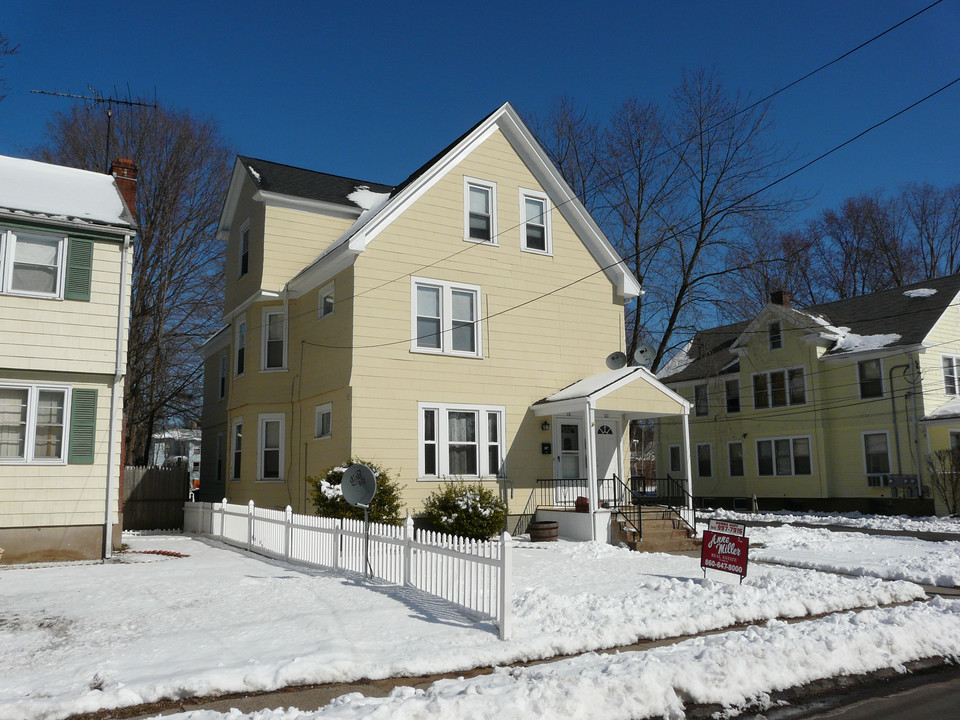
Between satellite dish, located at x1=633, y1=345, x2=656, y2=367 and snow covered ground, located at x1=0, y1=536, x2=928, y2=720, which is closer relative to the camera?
snow covered ground, located at x1=0, y1=536, x2=928, y2=720

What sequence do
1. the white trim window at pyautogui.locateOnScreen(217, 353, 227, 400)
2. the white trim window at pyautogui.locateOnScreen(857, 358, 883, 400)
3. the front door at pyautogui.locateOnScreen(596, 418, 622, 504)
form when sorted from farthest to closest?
the white trim window at pyautogui.locateOnScreen(857, 358, 883, 400) < the white trim window at pyautogui.locateOnScreen(217, 353, 227, 400) < the front door at pyautogui.locateOnScreen(596, 418, 622, 504)

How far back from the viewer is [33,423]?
14734 millimetres

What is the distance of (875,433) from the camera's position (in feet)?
101

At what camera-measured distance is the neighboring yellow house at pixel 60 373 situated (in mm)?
14633

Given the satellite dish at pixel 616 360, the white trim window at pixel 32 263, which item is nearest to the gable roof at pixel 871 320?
the satellite dish at pixel 616 360

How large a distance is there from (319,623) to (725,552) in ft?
20.9

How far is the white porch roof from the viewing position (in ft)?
59.4

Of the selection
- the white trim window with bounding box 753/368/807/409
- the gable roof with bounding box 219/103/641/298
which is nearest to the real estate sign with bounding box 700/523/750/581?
the gable roof with bounding box 219/103/641/298

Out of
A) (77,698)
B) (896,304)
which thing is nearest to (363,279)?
(77,698)

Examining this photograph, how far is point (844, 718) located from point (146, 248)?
89.7 feet

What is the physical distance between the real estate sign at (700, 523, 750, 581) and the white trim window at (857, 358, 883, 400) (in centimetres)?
2210

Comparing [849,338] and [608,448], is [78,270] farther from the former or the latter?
[849,338]

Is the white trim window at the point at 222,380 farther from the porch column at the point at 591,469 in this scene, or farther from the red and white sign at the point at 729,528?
the red and white sign at the point at 729,528

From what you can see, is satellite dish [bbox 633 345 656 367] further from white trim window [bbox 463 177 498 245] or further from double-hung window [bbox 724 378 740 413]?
double-hung window [bbox 724 378 740 413]
